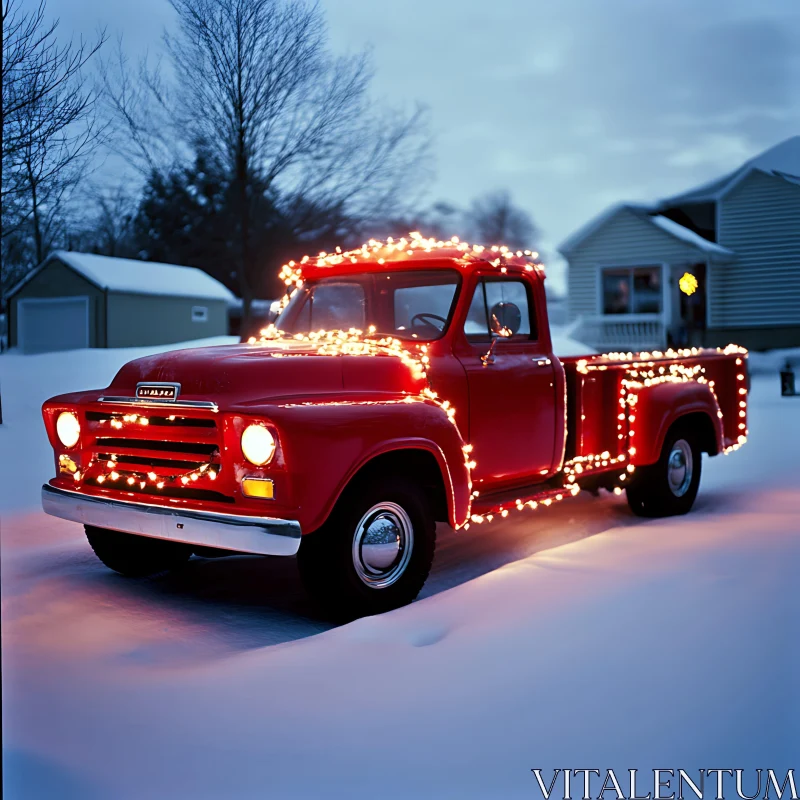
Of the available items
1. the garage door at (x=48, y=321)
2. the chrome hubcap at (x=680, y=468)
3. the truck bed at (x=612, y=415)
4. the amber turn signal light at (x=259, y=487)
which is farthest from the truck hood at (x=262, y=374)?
the chrome hubcap at (x=680, y=468)

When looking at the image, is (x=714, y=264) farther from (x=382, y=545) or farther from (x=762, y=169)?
(x=382, y=545)

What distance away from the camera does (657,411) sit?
604 cm

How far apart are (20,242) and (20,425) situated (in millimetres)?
921

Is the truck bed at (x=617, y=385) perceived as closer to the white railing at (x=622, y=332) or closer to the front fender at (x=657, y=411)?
the front fender at (x=657, y=411)

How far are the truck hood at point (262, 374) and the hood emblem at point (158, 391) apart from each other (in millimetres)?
34

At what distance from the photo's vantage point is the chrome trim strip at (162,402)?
150 inches

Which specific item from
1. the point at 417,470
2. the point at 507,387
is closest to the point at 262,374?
the point at 417,470

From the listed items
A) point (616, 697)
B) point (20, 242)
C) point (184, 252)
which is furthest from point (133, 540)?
point (616, 697)

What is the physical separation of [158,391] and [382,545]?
1.17 meters

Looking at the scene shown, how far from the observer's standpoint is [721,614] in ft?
12.4

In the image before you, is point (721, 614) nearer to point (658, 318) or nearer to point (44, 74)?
point (44, 74)

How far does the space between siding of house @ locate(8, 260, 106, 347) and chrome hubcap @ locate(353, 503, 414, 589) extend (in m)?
1.38

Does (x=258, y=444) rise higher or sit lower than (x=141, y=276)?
lower

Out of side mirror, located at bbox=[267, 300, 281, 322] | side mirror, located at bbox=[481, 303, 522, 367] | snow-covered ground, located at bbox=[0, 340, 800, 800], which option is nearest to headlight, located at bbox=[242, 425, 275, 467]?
snow-covered ground, located at bbox=[0, 340, 800, 800]
